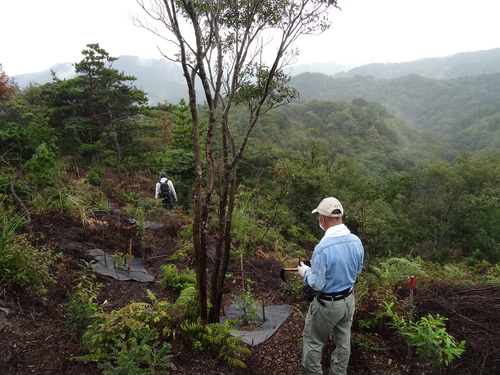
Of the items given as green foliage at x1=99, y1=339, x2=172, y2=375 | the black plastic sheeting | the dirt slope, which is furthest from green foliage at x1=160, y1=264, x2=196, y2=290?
green foliage at x1=99, y1=339, x2=172, y2=375

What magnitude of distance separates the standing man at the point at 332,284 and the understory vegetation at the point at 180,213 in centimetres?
61

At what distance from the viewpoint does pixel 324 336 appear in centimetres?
289

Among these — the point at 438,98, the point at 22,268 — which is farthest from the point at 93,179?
the point at 438,98

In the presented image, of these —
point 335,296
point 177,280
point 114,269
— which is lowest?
point 177,280

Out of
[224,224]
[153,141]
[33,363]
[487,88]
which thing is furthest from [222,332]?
[487,88]

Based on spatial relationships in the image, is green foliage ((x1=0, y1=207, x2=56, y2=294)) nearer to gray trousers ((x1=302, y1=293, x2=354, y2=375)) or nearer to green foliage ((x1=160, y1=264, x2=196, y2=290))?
green foliage ((x1=160, y1=264, x2=196, y2=290))

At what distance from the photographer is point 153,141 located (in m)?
17.0

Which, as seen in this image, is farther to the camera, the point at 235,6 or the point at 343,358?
the point at 235,6

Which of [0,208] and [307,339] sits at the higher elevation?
[0,208]

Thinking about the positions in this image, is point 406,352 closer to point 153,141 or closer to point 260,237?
point 260,237

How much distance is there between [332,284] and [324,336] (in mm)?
565

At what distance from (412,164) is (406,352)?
5720 cm

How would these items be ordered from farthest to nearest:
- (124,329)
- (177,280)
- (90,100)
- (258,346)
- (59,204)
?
(90,100)
(59,204)
(177,280)
(258,346)
(124,329)

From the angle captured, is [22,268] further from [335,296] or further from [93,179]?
[93,179]
